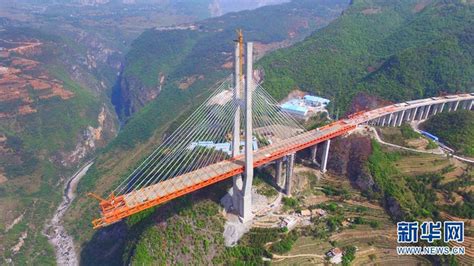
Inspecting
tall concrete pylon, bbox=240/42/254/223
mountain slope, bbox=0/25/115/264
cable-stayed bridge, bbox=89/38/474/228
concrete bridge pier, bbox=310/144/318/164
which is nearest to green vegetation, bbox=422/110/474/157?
cable-stayed bridge, bbox=89/38/474/228

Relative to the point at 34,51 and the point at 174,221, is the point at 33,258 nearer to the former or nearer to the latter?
the point at 174,221

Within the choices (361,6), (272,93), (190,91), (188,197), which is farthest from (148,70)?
(188,197)

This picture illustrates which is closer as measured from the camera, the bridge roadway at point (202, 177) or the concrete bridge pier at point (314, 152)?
the bridge roadway at point (202, 177)

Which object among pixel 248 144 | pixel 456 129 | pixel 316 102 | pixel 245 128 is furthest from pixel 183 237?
pixel 456 129

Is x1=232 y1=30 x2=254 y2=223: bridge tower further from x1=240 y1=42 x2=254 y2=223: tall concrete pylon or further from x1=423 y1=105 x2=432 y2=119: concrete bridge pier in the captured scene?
x1=423 y1=105 x2=432 y2=119: concrete bridge pier

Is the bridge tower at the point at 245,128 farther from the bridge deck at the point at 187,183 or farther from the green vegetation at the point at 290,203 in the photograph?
the green vegetation at the point at 290,203

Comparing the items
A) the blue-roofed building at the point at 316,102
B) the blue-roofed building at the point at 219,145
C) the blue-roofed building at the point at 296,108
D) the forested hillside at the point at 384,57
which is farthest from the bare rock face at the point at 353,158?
the blue-roofed building at the point at 316,102
